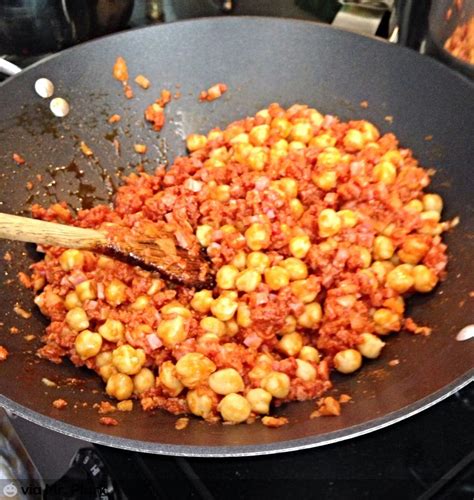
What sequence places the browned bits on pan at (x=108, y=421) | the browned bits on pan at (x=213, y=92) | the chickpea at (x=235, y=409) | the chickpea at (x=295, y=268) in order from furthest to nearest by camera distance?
the browned bits on pan at (x=213, y=92) < the chickpea at (x=295, y=268) < the chickpea at (x=235, y=409) < the browned bits on pan at (x=108, y=421)

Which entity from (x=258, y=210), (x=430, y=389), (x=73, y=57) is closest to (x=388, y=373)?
(x=430, y=389)

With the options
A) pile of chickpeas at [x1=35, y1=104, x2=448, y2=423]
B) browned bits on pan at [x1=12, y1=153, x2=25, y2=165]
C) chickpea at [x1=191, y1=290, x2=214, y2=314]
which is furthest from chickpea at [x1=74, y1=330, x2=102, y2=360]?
browned bits on pan at [x1=12, y1=153, x2=25, y2=165]

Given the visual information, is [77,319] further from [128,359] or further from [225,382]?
[225,382]

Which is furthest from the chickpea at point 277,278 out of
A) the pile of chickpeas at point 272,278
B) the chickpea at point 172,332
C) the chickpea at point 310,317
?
the chickpea at point 172,332

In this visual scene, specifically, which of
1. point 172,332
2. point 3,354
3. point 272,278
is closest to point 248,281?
point 272,278

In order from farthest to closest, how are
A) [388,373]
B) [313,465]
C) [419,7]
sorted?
[419,7] < [388,373] < [313,465]

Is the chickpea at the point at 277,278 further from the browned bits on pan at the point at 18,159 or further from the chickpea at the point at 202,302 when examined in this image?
the browned bits on pan at the point at 18,159

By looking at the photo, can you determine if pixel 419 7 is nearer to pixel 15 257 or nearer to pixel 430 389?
pixel 430 389
